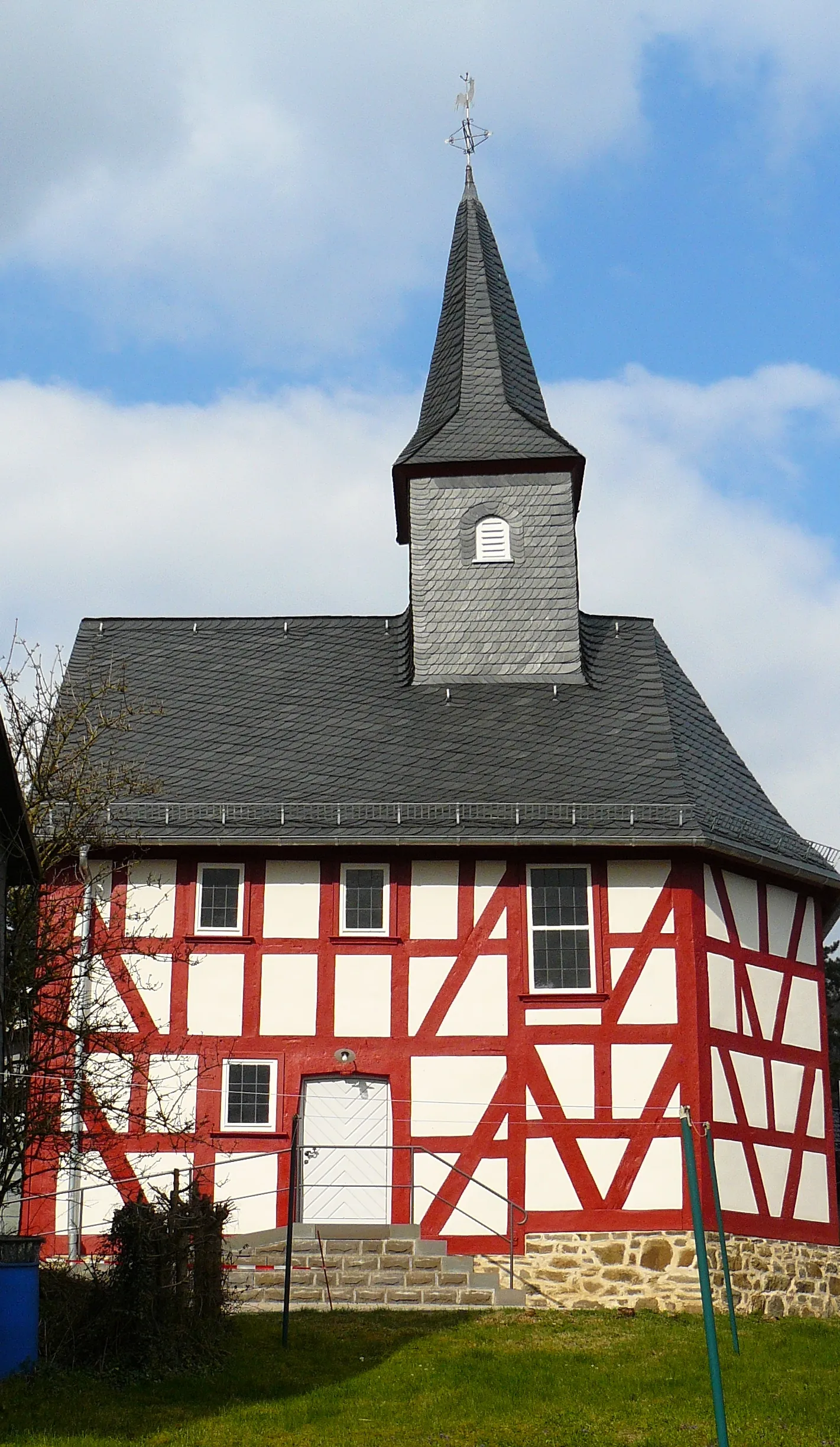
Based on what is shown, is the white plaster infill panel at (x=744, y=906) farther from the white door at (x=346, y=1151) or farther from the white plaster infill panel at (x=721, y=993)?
the white door at (x=346, y=1151)

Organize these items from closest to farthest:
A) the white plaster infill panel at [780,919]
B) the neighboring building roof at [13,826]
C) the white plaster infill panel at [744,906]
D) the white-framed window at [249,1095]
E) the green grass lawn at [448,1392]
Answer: the green grass lawn at [448,1392] < the neighboring building roof at [13,826] < the white-framed window at [249,1095] < the white plaster infill panel at [744,906] < the white plaster infill panel at [780,919]

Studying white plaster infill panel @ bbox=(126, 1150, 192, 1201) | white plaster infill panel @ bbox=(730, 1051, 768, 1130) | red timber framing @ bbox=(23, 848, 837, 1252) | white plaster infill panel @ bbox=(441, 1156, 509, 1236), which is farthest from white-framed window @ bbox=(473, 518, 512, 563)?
white plaster infill panel @ bbox=(126, 1150, 192, 1201)

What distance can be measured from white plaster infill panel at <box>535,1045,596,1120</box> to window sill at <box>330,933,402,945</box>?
2.09 m

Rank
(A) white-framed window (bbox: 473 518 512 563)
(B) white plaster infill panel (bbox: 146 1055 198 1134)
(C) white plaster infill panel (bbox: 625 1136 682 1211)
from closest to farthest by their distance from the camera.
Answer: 1. (C) white plaster infill panel (bbox: 625 1136 682 1211)
2. (B) white plaster infill panel (bbox: 146 1055 198 1134)
3. (A) white-framed window (bbox: 473 518 512 563)

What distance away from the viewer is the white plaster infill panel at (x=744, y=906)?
840 inches

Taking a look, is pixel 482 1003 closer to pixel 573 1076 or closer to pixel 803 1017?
pixel 573 1076

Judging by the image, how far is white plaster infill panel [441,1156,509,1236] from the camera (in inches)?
777

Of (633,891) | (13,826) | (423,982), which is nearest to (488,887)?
(423,982)

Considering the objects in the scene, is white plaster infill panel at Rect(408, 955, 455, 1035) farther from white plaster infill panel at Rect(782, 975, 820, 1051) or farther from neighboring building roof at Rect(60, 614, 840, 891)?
white plaster infill panel at Rect(782, 975, 820, 1051)

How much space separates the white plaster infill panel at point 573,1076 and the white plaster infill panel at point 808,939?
353cm

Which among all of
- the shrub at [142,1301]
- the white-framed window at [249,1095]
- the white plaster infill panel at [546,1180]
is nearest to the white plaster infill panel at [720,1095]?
the white plaster infill panel at [546,1180]

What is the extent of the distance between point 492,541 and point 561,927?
259 inches

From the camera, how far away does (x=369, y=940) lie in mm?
20766

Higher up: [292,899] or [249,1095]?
[292,899]
